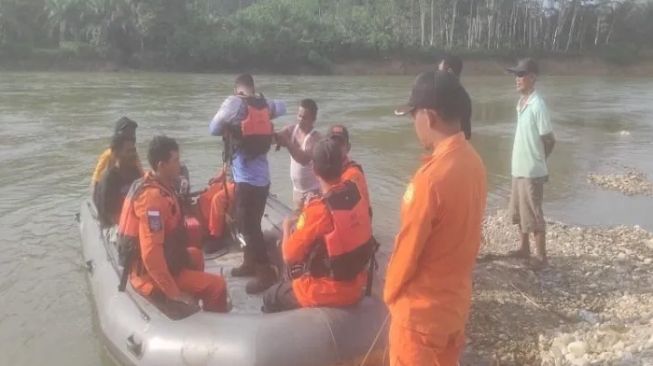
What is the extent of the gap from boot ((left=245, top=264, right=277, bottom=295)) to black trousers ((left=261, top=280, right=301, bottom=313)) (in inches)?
36.0

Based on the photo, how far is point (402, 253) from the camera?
2.21 m

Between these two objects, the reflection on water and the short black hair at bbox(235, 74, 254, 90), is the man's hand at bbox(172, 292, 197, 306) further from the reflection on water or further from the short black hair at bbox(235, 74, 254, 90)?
the short black hair at bbox(235, 74, 254, 90)

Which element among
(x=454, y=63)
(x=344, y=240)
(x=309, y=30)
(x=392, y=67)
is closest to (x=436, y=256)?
(x=344, y=240)

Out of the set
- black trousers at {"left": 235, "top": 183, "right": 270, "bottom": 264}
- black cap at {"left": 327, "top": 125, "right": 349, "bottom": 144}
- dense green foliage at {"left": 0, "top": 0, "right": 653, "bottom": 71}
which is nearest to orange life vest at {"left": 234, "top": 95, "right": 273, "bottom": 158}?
black trousers at {"left": 235, "top": 183, "right": 270, "bottom": 264}

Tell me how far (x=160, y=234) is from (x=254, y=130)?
1239mm

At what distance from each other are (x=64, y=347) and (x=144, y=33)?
118 ft

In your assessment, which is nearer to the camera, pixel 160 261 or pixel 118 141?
pixel 160 261

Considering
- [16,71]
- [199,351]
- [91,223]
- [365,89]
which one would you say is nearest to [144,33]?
[16,71]

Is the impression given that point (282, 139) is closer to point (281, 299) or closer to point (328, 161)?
point (281, 299)

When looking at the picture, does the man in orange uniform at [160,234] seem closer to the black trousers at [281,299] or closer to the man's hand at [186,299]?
the man's hand at [186,299]

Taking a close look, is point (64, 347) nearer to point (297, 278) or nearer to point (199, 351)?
point (199, 351)

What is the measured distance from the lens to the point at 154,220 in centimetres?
359

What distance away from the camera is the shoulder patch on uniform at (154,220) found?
358cm

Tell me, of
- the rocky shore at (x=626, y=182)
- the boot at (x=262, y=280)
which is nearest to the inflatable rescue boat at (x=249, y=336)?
the boot at (x=262, y=280)
